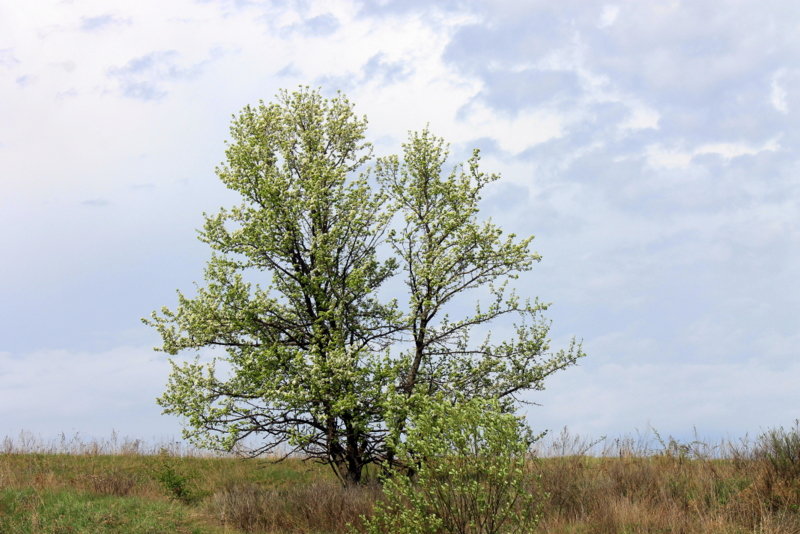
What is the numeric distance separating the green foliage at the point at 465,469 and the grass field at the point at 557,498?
185cm

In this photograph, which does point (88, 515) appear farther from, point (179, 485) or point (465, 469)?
point (465, 469)

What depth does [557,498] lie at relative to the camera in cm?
1734

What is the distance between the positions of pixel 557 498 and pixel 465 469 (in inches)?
262

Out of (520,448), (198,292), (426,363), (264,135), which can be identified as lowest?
(520,448)

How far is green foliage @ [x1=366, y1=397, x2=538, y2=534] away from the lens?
1154 centimetres

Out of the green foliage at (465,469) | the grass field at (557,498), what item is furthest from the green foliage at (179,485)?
the green foliage at (465,469)

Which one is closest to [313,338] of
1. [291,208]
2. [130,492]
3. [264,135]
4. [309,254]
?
[309,254]

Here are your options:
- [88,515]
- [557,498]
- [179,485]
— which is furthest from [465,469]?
[179,485]

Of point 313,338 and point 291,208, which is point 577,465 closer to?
point 313,338

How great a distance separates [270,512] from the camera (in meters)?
18.8

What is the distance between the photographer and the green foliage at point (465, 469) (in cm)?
1154

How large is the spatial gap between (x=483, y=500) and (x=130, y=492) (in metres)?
13.4

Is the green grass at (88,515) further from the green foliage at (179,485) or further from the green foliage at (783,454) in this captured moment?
the green foliage at (783,454)

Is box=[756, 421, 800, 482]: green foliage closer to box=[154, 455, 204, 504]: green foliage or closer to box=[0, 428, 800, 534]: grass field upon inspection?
box=[0, 428, 800, 534]: grass field
